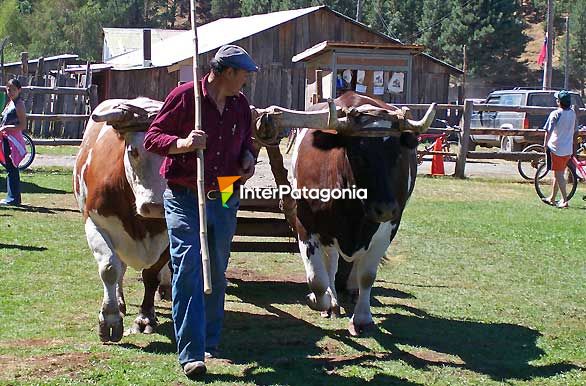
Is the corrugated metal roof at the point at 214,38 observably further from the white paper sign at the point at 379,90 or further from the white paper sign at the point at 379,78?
the white paper sign at the point at 379,90

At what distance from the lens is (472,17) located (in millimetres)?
60750

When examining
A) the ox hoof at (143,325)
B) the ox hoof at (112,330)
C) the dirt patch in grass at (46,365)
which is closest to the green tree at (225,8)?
the ox hoof at (143,325)

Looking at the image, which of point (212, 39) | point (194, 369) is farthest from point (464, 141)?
point (212, 39)

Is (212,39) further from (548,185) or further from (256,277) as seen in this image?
(256,277)

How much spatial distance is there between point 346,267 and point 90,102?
14.5 m

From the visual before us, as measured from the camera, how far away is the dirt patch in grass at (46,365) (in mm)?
6348

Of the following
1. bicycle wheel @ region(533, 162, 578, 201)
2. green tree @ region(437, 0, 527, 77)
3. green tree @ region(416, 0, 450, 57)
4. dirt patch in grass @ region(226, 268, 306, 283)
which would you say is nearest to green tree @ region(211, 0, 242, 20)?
green tree @ region(416, 0, 450, 57)

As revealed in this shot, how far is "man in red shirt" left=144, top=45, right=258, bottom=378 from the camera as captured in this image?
6359 mm

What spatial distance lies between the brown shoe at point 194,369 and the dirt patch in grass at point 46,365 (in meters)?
0.73

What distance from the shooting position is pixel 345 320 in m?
8.48

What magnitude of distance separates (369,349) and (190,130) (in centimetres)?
220

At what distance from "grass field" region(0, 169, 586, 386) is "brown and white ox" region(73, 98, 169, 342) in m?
0.31

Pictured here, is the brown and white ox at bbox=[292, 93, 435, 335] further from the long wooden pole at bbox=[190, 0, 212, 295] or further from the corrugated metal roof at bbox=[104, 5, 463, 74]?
the corrugated metal roof at bbox=[104, 5, 463, 74]

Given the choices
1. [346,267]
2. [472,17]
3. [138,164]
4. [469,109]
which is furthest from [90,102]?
[472,17]
